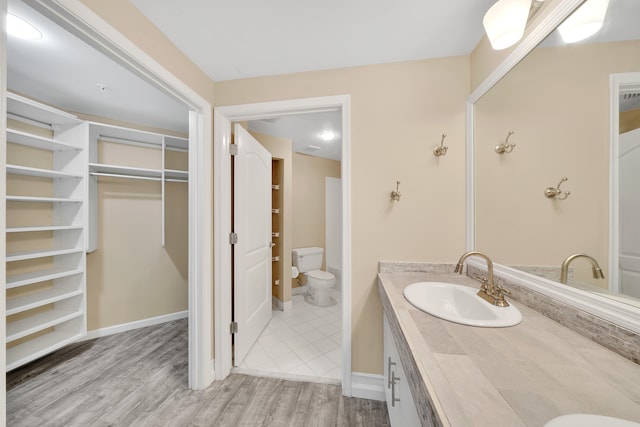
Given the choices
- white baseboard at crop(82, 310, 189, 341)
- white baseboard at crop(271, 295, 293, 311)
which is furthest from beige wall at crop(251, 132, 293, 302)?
white baseboard at crop(82, 310, 189, 341)

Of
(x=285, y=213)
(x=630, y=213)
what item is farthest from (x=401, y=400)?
(x=285, y=213)

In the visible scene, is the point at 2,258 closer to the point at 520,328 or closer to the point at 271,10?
the point at 271,10

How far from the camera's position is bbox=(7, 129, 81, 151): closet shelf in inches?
60.1

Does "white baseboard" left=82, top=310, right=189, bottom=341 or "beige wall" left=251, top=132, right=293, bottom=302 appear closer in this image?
"white baseboard" left=82, top=310, right=189, bottom=341

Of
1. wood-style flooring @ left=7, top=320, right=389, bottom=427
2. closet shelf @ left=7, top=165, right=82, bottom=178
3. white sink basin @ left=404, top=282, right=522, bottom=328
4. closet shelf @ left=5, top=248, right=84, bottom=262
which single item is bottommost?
wood-style flooring @ left=7, top=320, right=389, bottom=427

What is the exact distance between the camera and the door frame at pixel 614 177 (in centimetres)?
65

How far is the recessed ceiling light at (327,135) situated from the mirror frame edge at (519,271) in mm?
1496

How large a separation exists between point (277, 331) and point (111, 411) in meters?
1.28

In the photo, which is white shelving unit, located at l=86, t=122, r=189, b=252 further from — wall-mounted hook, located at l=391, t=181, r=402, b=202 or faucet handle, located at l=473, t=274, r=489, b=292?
faucet handle, located at l=473, t=274, r=489, b=292

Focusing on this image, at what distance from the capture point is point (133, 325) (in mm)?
2268

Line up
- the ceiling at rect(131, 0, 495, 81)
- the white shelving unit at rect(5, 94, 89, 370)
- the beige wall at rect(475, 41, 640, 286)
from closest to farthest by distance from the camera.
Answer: the beige wall at rect(475, 41, 640, 286)
the ceiling at rect(131, 0, 495, 81)
the white shelving unit at rect(5, 94, 89, 370)

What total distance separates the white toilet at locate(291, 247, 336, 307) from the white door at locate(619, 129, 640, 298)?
2.43m

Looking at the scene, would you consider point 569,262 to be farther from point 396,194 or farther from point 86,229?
point 86,229

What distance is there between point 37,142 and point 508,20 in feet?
10.3
